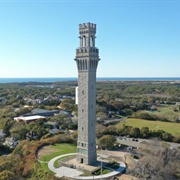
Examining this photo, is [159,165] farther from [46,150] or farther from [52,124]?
[52,124]

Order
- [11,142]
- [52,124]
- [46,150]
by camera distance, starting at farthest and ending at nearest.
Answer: [52,124] < [11,142] < [46,150]

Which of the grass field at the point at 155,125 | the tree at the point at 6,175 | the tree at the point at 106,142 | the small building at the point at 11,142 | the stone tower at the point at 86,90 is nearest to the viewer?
the tree at the point at 6,175

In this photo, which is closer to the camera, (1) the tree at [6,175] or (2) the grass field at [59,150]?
(1) the tree at [6,175]

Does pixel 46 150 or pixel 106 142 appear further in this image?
pixel 106 142

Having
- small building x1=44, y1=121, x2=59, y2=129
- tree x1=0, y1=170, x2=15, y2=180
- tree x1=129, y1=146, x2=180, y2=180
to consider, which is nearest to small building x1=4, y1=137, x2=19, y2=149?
small building x1=44, y1=121, x2=59, y2=129

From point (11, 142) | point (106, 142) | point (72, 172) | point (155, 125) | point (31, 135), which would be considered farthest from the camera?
point (155, 125)

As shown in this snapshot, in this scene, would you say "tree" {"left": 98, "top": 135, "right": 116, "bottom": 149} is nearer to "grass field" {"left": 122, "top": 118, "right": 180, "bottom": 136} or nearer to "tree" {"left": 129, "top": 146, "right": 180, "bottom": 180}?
"tree" {"left": 129, "top": 146, "right": 180, "bottom": 180}

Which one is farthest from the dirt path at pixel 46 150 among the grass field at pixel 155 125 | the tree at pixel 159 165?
the grass field at pixel 155 125

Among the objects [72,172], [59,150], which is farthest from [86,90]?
[59,150]

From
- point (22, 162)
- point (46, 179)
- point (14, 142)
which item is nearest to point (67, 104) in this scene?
point (14, 142)

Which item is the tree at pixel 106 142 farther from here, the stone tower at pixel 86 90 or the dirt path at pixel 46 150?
the dirt path at pixel 46 150
